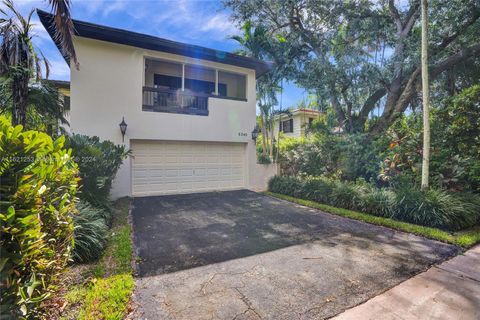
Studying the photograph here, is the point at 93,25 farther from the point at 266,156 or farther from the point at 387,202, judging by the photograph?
the point at 387,202

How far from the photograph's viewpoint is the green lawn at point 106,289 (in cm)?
251

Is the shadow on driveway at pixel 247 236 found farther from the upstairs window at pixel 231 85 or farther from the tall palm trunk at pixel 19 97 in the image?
the upstairs window at pixel 231 85

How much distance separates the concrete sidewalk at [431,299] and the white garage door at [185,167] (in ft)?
26.7

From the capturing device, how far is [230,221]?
20.2ft

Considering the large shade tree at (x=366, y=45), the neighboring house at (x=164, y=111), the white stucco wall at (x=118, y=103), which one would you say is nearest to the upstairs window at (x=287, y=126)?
the large shade tree at (x=366, y=45)

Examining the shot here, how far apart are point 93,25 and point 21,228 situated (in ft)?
28.6

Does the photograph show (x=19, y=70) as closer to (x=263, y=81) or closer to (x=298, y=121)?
(x=263, y=81)

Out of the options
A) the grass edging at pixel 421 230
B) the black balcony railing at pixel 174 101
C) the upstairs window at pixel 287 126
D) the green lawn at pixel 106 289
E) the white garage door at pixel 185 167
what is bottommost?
the green lawn at pixel 106 289

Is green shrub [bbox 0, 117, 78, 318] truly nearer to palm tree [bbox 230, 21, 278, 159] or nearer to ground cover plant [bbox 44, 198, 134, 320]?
ground cover plant [bbox 44, 198, 134, 320]

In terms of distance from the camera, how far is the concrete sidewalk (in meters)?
2.62

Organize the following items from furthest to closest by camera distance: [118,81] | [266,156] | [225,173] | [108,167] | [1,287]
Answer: [266,156] < [225,173] < [118,81] < [108,167] < [1,287]

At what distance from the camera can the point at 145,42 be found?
891 cm

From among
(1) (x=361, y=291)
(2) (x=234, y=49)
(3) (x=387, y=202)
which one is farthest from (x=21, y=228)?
(2) (x=234, y=49)

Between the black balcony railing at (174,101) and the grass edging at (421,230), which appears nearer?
the grass edging at (421,230)
